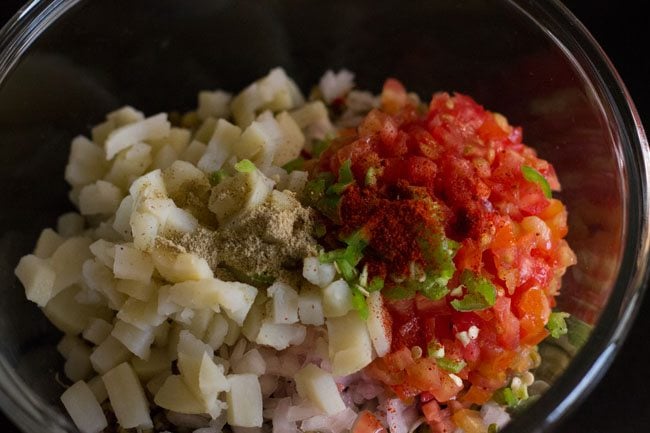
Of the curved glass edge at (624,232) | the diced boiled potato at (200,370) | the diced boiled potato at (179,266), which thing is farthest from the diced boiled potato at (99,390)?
the curved glass edge at (624,232)

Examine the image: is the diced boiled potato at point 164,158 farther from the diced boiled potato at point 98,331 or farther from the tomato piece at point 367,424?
the tomato piece at point 367,424

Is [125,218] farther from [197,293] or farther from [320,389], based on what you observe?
[320,389]

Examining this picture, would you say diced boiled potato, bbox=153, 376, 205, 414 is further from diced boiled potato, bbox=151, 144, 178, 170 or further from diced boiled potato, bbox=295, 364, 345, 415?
diced boiled potato, bbox=151, 144, 178, 170

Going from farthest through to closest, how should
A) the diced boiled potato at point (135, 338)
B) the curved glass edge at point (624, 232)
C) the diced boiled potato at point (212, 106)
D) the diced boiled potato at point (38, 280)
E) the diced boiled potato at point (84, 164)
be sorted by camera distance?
the diced boiled potato at point (212, 106) → the diced boiled potato at point (84, 164) → the diced boiled potato at point (38, 280) → the diced boiled potato at point (135, 338) → the curved glass edge at point (624, 232)

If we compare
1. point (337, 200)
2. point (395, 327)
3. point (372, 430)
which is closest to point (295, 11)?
point (337, 200)

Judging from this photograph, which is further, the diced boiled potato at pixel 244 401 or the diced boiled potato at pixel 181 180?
the diced boiled potato at pixel 181 180

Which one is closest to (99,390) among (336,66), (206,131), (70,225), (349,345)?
(70,225)
